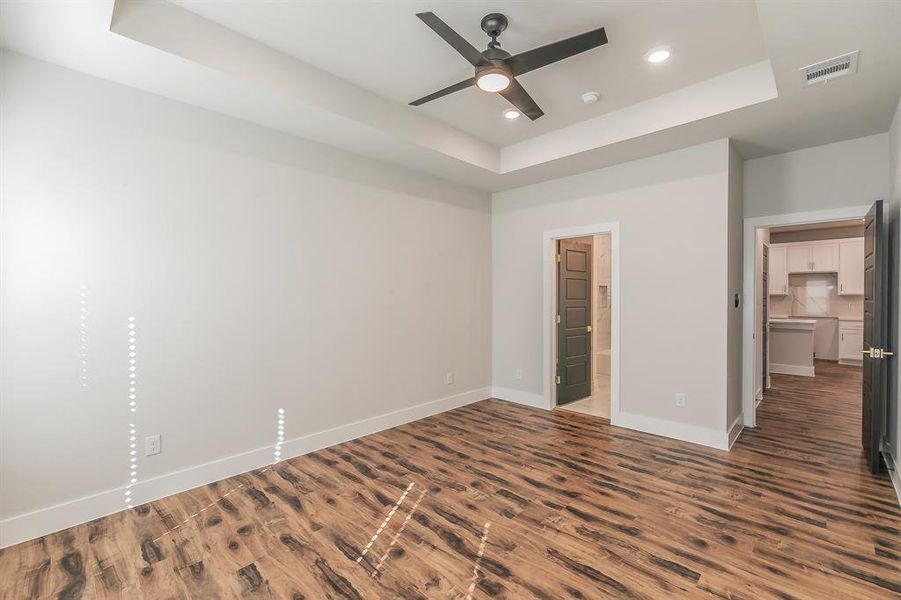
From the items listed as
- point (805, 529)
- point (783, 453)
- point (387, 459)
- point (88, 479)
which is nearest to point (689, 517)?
point (805, 529)

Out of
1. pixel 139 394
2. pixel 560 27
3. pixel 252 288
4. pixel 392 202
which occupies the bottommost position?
pixel 139 394

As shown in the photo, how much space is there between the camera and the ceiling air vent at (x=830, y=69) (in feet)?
8.16

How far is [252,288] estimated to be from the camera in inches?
135

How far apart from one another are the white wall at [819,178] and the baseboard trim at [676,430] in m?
2.30

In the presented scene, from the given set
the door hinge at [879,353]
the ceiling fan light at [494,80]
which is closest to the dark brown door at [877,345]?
the door hinge at [879,353]

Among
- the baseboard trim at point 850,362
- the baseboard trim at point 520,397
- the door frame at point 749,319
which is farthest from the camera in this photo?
the baseboard trim at point 850,362

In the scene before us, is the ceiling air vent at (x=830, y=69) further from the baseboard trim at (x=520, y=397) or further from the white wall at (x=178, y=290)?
the baseboard trim at (x=520, y=397)

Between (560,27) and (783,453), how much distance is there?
3.97 m

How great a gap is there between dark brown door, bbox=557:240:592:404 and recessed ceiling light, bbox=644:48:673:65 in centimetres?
245

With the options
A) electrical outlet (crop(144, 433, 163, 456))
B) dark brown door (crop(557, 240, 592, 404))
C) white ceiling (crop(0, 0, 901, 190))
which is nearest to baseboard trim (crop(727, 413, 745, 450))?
dark brown door (crop(557, 240, 592, 404))

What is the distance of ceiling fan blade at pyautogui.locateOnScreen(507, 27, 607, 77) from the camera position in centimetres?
218

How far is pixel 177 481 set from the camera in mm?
2992

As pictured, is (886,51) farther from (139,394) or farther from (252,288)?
(139,394)

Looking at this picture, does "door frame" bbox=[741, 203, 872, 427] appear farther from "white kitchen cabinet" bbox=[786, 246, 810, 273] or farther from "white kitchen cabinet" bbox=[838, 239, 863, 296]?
"white kitchen cabinet" bbox=[838, 239, 863, 296]
